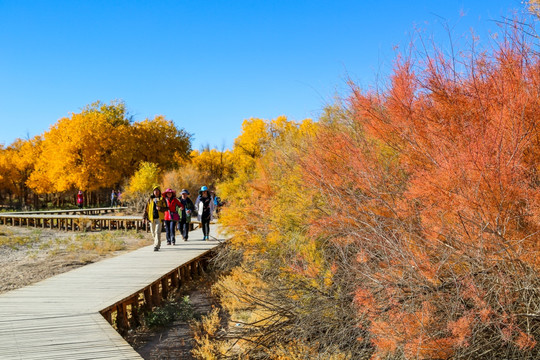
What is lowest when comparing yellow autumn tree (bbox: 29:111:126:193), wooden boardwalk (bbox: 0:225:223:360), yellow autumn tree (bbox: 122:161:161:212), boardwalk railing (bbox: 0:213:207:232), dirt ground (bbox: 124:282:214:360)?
dirt ground (bbox: 124:282:214:360)

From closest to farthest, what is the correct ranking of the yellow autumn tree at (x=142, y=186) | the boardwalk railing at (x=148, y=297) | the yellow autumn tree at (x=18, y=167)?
the boardwalk railing at (x=148, y=297) < the yellow autumn tree at (x=142, y=186) < the yellow autumn tree at (x=18, y=167)

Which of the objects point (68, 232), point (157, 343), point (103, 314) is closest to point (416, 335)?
point (103, 314)

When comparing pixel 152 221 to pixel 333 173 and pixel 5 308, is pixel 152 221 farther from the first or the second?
pixel 333 173

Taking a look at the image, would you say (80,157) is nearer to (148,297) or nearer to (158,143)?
(158,143)

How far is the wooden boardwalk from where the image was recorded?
16.4 ft

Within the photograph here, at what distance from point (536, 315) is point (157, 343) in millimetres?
5609

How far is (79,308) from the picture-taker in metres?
6.54

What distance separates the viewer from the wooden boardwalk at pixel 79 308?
5.01 m

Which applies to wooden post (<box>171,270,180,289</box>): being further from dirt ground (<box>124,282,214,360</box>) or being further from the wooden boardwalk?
dirt ground (<box>124,282,214,360</box>)

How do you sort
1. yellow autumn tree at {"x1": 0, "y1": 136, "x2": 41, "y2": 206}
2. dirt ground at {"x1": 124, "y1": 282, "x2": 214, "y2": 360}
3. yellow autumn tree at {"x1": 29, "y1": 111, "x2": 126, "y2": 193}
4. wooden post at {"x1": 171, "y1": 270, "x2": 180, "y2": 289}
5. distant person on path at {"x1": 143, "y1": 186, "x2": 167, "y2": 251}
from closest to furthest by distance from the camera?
dirt ground at {"x1": 124, "y1": 282, "x2": 214, "y2": 360}
wooden post at {"x1": 171, "y1": 270, "x2": 180, "y2": 289}
distant person on path at {"x1": 143, "y1": 186, "x2": 167, "y2": 251}
yellow autumn tree at {"x1": 29, "y1": 111, "x2": 126, "y2": 193}
yellow autumn tree at {"x1": 0, "y1": 136, "x2": 41, "y2": 206}

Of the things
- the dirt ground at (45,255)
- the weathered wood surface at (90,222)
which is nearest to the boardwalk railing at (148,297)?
the dirt ground at (45,255)

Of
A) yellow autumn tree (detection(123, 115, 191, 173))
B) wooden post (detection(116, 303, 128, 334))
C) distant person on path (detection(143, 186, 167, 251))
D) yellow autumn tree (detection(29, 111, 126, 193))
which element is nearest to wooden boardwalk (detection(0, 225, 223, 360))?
wooden post (detection(116, 303, 128, 334))

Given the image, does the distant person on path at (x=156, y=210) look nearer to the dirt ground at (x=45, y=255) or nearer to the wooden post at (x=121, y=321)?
the dirt ground at (x=45, y=255)

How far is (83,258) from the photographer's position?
12.4m
